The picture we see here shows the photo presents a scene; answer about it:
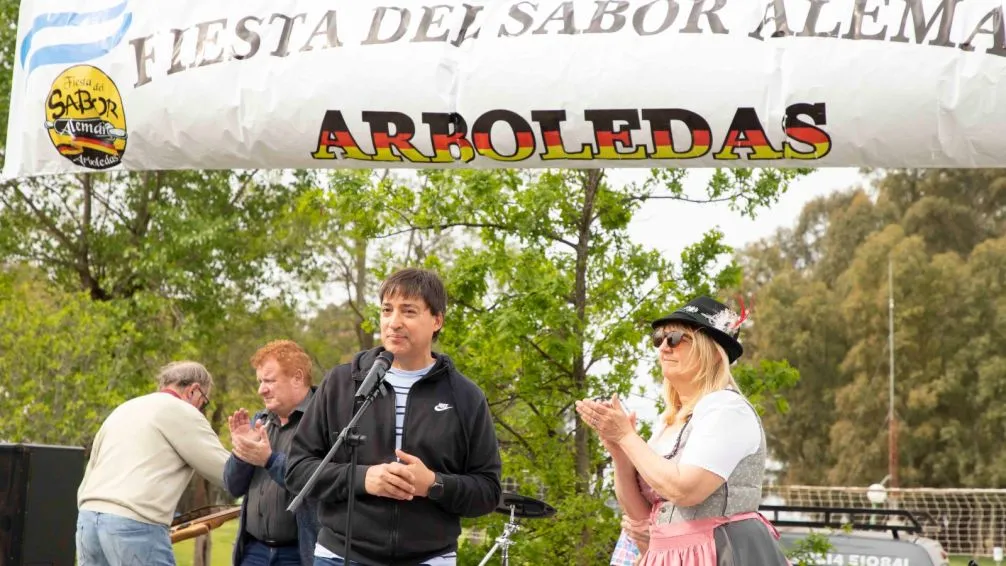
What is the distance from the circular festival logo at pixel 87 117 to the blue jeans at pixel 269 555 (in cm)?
207

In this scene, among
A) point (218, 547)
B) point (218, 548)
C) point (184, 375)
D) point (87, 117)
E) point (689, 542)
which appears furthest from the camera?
point (218, 547)

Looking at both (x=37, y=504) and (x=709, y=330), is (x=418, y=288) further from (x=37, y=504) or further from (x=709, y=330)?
(x=37, y=504)

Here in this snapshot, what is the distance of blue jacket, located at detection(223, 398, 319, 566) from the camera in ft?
19.9

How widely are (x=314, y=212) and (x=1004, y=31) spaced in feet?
18.2

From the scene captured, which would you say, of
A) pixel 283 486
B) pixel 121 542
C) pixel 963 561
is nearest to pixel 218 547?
pixel 963 561

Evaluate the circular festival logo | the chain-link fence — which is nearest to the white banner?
the circular festival logo

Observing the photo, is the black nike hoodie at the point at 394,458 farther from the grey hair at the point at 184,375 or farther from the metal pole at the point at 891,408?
the metal pole at the point at 891,408

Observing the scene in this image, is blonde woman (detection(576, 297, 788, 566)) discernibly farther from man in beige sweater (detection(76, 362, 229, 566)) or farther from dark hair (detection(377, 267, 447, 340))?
man in beige sweater (detection(76, 362, 229, 566))

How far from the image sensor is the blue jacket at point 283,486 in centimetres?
608

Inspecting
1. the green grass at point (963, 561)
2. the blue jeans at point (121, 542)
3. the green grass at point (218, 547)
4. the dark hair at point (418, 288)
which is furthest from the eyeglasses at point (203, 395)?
the green grass at point (963, 561)

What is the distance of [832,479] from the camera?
4603cm

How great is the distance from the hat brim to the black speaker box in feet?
16.2

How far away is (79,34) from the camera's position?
673 centimetres

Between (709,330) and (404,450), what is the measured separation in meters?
1.13
